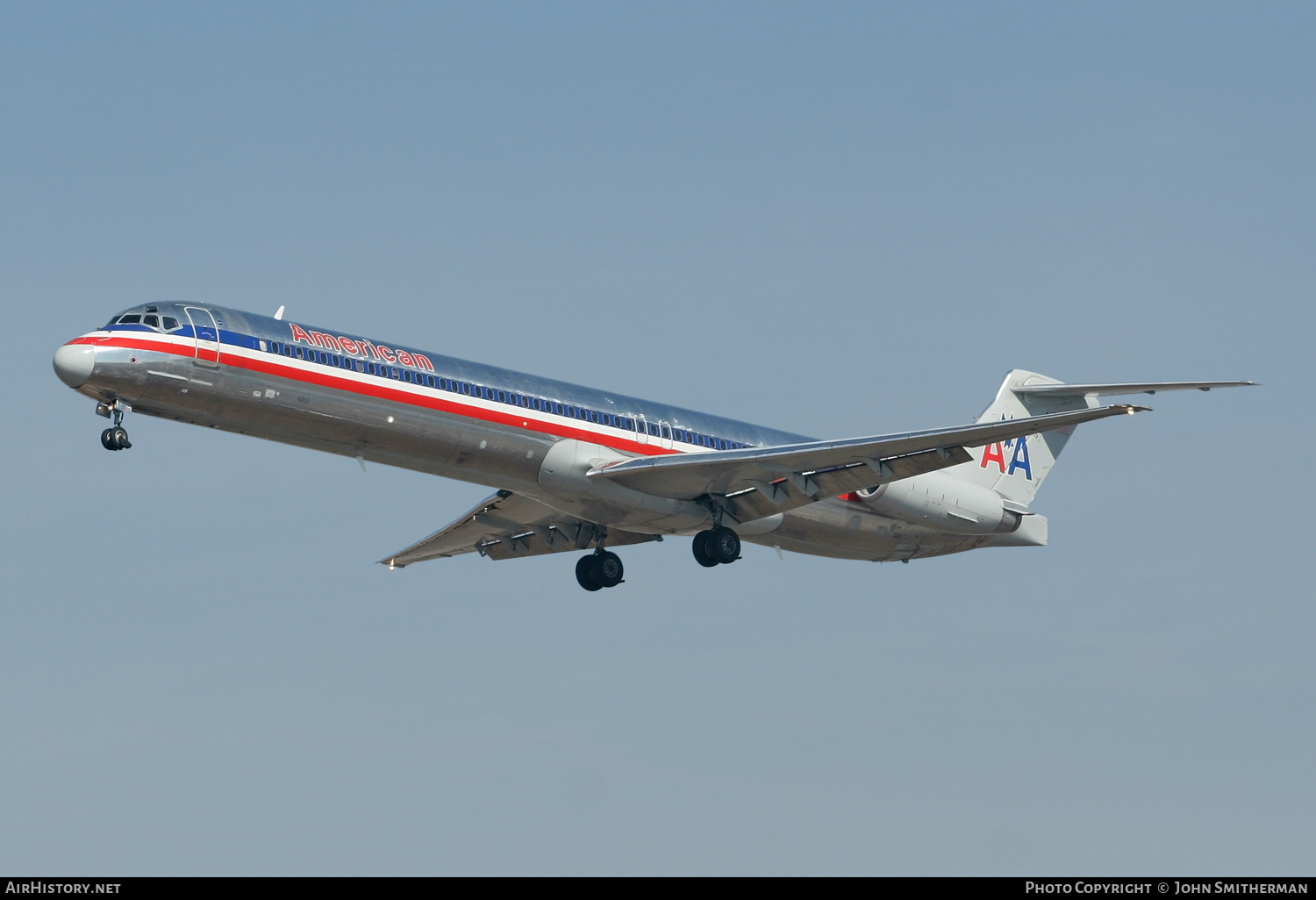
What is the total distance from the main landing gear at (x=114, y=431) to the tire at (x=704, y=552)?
37.5 ft

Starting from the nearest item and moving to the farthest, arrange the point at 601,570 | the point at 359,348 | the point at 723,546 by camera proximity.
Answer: the point at 359,348
the point at 723,546
the point at 601,570

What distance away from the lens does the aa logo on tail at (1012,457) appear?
40.0 m

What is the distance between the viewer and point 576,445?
32.5m

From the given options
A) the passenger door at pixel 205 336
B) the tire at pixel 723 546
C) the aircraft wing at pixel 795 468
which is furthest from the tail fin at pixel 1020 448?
the passenger door at pixel 205 336

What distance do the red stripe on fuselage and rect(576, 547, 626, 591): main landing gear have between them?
181 inches

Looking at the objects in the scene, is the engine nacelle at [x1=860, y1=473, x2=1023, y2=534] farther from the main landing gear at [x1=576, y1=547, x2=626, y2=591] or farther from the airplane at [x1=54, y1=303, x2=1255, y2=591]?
the main landing gear at [x1=576, y1=547, x2=626, y2=591]

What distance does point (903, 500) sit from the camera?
122 feet

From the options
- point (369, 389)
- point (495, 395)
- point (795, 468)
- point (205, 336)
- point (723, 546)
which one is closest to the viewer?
point (205, 336)

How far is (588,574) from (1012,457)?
1045 cm

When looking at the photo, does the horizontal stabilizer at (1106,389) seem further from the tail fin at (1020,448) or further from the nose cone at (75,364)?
the nose cone at (75,364)

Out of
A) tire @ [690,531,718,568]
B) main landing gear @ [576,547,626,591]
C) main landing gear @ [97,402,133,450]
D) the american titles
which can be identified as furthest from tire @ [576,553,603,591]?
main landing gear @ [97,402,133,450]

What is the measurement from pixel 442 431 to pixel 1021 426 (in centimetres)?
1032

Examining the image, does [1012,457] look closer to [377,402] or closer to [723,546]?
[723,546]

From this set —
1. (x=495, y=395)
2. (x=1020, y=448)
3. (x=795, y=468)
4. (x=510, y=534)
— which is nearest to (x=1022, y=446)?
(x=1020, y=448)
